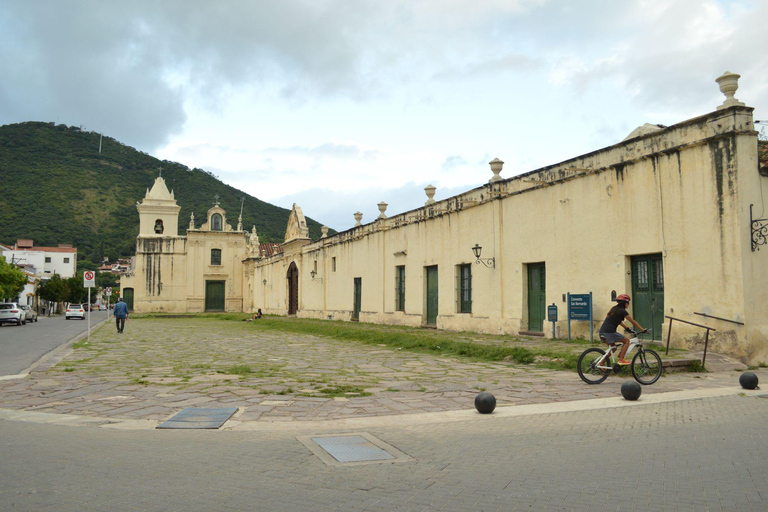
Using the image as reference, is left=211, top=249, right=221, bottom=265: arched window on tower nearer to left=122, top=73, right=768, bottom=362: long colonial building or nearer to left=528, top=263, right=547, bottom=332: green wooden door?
left=122, top=73, right=768, bottom=362: long colonial building

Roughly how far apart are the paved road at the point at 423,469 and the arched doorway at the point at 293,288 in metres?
32.7

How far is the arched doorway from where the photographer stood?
129 feet

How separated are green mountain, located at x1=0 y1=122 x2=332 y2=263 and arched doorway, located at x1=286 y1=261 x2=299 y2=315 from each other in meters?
35.9

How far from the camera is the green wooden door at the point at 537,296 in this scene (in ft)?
56.7

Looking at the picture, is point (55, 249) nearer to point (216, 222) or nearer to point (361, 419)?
point (216, 222)

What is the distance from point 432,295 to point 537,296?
243 inches

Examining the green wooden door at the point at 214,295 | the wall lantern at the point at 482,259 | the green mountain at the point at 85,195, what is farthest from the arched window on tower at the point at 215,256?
the wall lantern at the point at 482,259

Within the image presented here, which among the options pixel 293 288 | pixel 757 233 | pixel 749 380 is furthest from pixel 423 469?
pixel 293 288

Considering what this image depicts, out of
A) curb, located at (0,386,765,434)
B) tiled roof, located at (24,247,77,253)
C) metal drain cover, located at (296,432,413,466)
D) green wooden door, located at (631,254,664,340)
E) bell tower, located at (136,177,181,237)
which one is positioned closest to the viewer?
metal drain cover, located at (296,432,413,466)

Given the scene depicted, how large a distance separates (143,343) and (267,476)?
15878 millimetres

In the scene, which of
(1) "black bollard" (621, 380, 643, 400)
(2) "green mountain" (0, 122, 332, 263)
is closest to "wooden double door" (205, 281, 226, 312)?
(2) "green mountain" (0, 122, 332, 263)

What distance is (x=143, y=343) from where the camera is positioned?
19.0 m

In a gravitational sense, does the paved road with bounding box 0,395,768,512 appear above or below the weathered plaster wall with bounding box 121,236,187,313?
below

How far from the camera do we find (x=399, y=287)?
85.3 ft
